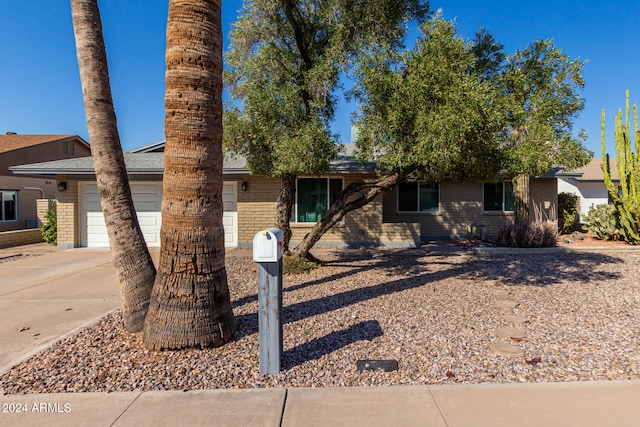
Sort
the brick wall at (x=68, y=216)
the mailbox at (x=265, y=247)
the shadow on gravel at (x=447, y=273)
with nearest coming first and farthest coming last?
the mailbox at (x=265, y=247), the shadow on gravel at (x=447, y=273), the brick wall at (x=68, y=216)

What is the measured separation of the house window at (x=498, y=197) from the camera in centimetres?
1409

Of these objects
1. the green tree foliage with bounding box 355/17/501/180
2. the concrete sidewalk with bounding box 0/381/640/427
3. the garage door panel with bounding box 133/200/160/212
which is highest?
the green tree foliage with bounding box 355/17/501/180

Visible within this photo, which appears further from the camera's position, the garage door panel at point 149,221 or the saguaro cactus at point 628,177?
the garage door panel at point 149,221

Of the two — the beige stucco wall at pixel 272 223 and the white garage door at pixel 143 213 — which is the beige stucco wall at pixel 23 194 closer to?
the beige stucco wall at pixel 272 223

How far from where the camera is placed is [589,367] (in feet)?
12.1

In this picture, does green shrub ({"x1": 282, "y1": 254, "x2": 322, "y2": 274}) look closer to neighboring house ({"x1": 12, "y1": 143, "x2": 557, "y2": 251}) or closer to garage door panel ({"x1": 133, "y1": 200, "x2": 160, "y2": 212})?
neighboring house ({"x1": 12, "y1": 143, "x2": 557, "y2": 251})

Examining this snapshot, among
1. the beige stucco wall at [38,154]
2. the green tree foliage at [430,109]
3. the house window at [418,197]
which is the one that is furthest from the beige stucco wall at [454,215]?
the beige stucco wall at [38,154]

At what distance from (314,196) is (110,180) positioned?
27.2 feet

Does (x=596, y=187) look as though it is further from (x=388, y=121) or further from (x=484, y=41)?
(x=388, y=121)

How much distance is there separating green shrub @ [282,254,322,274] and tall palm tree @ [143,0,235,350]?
403 centimetres

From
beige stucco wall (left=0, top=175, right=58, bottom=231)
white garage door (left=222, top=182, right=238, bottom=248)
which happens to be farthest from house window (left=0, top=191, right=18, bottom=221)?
white garage door (left=222, top=182, right=238, bottom=248)

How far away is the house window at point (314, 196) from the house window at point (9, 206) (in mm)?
16309

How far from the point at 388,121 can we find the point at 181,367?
14.4 feet

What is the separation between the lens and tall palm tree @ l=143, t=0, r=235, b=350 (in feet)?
12.7
